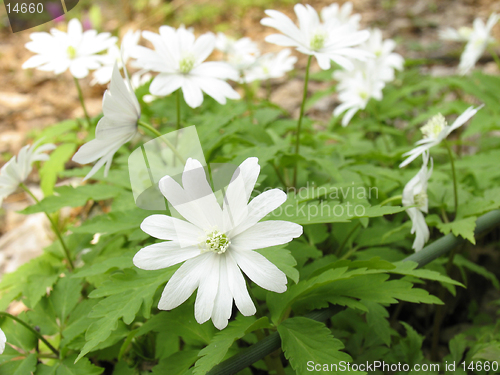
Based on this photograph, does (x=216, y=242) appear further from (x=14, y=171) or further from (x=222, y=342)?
(x=14, y=171)

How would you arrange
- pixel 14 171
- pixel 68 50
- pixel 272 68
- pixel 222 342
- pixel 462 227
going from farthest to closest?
pixel 272 68 < pixel 68 50 < pixel 14 171 < pixel 462 227 < pixel 222 342

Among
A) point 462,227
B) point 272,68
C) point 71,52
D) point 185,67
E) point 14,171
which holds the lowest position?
point 462,227

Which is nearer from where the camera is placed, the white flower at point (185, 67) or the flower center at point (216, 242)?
the flower center at point (216, 242)

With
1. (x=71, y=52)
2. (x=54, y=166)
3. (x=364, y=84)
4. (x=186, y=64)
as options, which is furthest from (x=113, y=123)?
(x=364, y=84)

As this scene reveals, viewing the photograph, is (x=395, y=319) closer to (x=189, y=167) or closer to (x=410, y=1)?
(x=189, y=167)

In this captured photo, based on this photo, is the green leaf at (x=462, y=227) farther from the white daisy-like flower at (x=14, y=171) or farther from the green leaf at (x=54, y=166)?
the green leaf at (x=54, y=166)

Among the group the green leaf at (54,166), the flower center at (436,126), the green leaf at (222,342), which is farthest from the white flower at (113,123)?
the green leaf at (54,166)

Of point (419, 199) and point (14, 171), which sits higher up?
point (14, 171)
